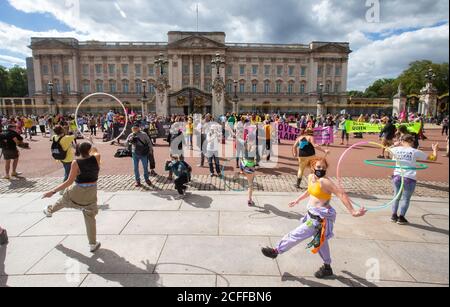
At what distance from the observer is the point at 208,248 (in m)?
4.43

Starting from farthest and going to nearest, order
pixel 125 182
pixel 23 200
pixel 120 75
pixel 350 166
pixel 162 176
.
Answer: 1. pixel 120 75
2. pixel 350 166
3. pixel 162 176
4. pixel 125 182
5. pixel 23 200

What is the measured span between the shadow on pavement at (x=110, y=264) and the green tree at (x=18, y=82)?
112247 millimetres

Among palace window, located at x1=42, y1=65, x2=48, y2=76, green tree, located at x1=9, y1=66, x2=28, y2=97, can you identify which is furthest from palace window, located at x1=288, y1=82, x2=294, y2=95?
Answer: green tree, located at x1=9, y1=66, x2=28, y2=97

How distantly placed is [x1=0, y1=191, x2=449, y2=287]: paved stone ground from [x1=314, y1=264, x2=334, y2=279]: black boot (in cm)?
8

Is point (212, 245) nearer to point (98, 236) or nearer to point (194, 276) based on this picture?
point (194, 276)

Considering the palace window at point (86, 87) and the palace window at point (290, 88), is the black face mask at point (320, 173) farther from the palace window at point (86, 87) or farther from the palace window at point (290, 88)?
the palace window at point (86, 87)

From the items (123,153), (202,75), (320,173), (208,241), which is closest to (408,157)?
(320,173)

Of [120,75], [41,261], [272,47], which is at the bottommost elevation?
[41,261]

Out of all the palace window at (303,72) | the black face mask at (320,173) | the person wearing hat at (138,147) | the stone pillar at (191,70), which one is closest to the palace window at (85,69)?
the stone pillar at (191,70)

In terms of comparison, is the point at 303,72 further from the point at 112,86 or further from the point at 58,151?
the point at 58,151

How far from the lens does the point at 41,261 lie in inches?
160

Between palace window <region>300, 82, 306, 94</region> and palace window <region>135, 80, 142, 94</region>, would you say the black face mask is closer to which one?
palace window <region>135, 80, 142, 94</region>
